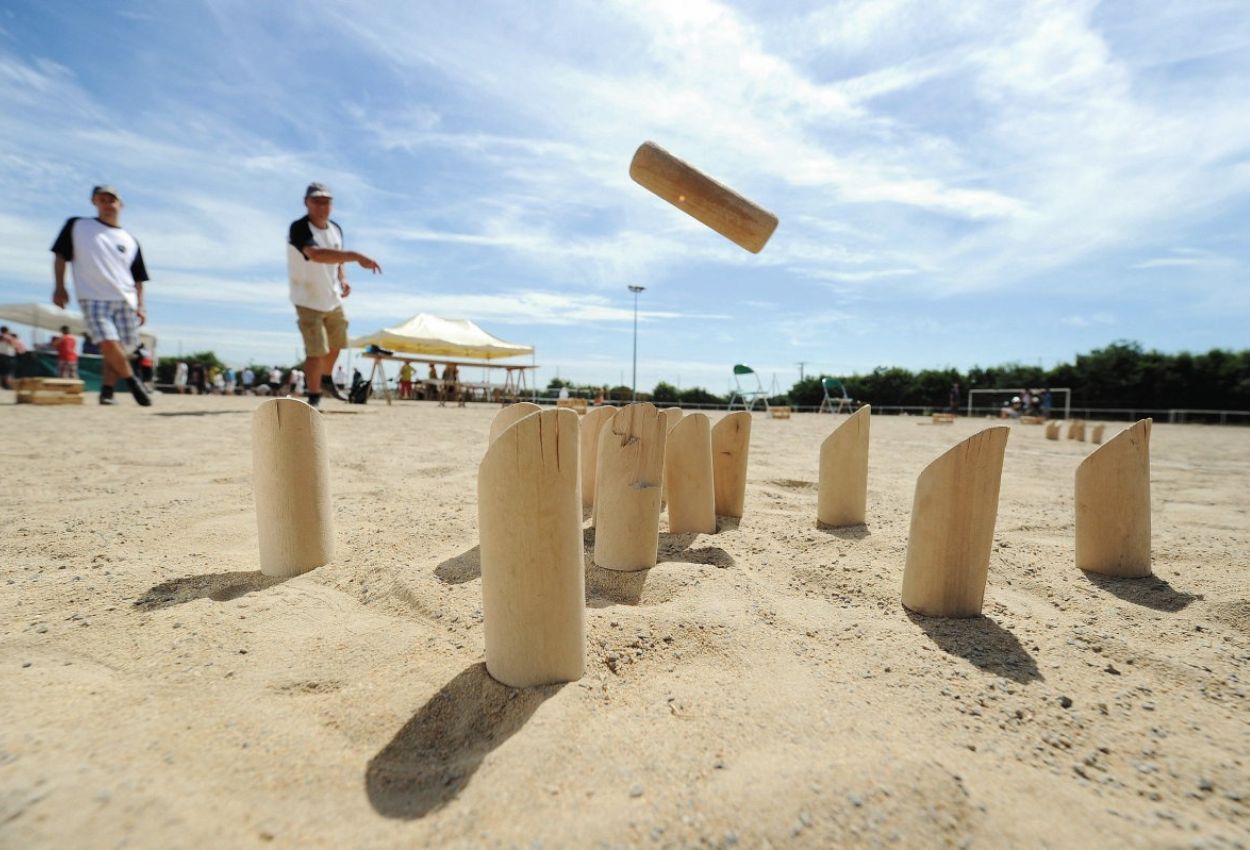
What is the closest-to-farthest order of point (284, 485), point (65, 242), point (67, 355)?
point (284, 485) < point (65, 242) < point (67, 355)

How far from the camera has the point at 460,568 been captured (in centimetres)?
190

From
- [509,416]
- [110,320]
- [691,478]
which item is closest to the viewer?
[509,416]

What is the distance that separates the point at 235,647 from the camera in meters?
1.33

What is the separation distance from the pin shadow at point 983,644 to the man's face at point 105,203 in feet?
22.8

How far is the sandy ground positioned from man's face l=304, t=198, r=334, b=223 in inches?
158

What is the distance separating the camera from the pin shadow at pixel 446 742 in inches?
35.8

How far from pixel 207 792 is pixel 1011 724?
53.1 inches

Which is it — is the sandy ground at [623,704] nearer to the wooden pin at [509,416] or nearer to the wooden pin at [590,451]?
the wooden pin at [509,416]

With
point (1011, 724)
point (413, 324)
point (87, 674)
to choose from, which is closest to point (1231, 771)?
point (1011, 724)

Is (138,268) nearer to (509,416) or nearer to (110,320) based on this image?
(110,320)

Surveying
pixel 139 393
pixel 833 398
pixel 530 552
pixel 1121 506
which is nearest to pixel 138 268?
pixel 139 393

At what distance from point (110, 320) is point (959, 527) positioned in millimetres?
6847

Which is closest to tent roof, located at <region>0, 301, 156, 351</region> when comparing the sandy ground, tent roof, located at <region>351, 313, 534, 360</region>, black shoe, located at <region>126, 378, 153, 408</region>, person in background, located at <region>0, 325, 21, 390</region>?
person in background, located at <region>0, 325, 21, 390</region>

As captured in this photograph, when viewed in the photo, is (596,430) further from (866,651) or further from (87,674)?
(87,674)
